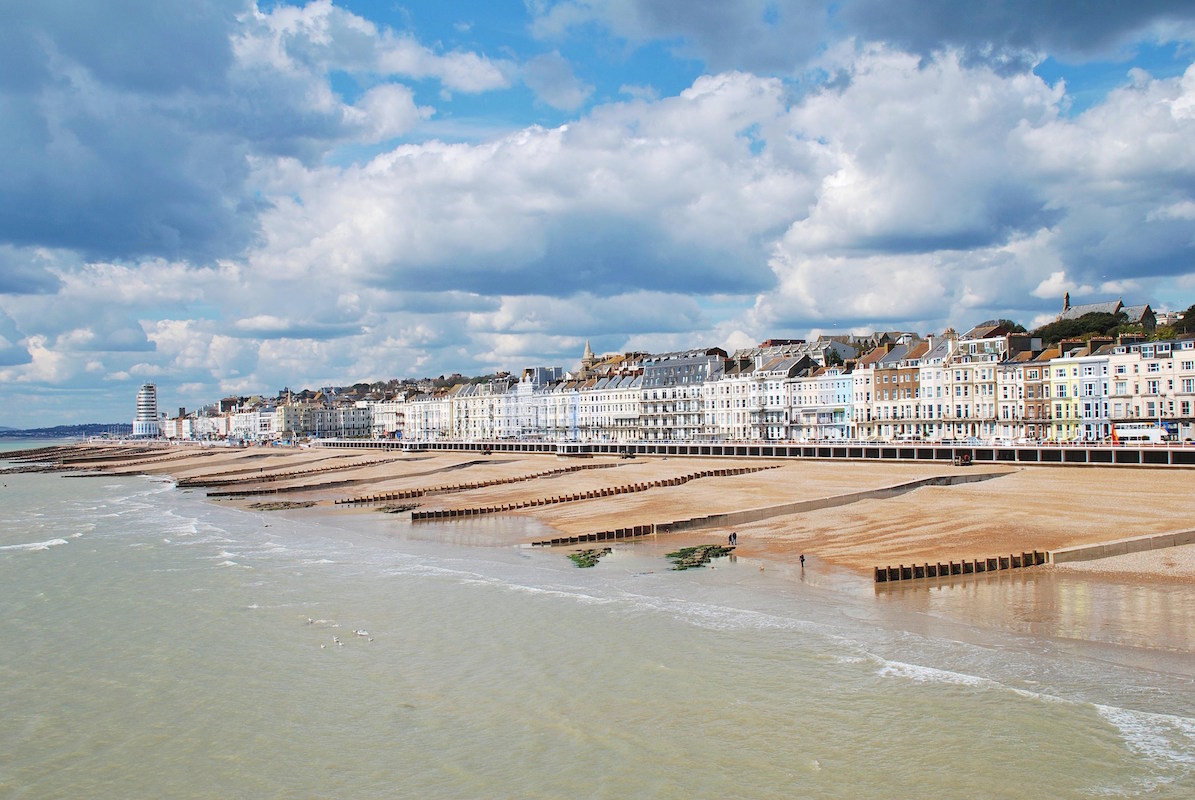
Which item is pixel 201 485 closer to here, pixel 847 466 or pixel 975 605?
pixel 847 466

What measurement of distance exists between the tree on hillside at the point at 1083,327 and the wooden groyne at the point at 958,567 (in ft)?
289

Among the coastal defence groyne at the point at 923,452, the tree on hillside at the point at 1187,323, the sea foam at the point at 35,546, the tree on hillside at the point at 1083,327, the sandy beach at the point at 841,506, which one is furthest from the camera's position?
the tree on hillside at the point at 1083,327

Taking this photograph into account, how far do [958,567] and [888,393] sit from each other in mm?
67109

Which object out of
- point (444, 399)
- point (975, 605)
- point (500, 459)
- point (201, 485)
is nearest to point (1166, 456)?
point (975, 605)

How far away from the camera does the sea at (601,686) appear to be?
15.0 m

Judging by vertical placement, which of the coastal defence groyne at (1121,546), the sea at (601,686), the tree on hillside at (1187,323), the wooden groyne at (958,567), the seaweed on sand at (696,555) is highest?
the tree on hillside at (1187,323)

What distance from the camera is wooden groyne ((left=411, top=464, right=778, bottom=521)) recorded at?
5062 centimetres

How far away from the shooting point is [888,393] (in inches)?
3610

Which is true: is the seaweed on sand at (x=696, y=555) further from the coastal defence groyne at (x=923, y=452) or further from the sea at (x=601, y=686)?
the coastal defence groyne at (x=923, y=452)

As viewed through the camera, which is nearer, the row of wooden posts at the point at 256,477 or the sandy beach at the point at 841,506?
the sandy beach at the point at 841,506

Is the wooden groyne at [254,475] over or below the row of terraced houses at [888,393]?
below

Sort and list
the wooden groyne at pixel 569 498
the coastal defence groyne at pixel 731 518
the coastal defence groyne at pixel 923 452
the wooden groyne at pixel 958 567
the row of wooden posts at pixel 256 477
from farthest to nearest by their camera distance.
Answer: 1. the row of wooden posts at pixel 256 477
2. the coastal defence groyne at pixel 923 452
3. the wooden groyne at pixel 569 498
4. the coastal defence groyne at pixel 731 518
5. the wooden groyne at pixel 958 567

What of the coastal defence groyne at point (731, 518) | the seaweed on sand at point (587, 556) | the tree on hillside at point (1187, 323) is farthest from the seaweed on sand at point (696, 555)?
the tree on hillside at point (1187, 323)

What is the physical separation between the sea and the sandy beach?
3.92m
